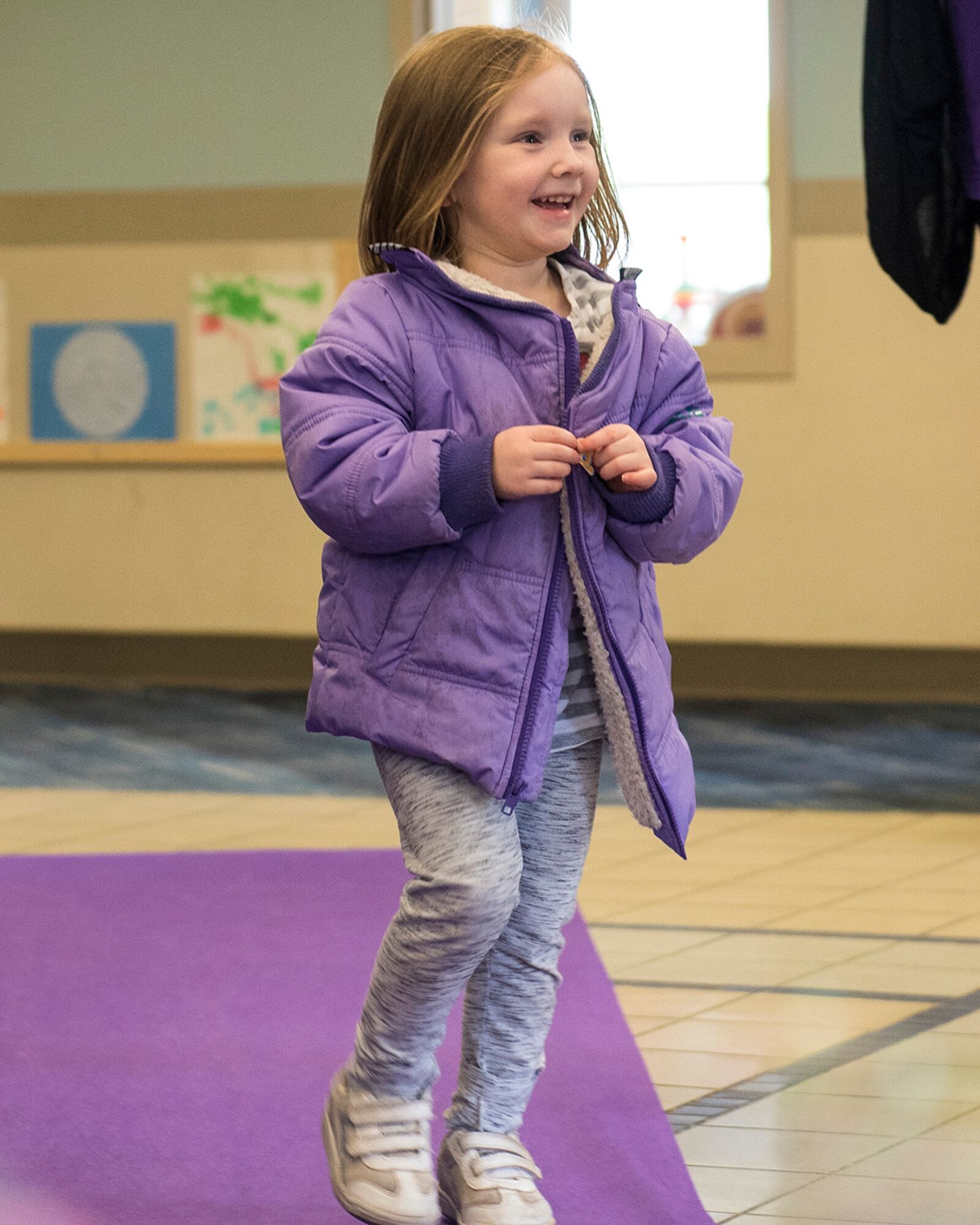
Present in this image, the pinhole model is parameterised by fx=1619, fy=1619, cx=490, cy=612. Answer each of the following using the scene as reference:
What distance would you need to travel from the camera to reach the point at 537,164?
132 cm

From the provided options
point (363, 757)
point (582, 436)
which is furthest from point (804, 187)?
point (582, 436)

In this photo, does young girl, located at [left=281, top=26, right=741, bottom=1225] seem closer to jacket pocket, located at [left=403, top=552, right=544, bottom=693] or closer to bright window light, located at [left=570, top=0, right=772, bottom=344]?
jacket pocket, located at [left=403, top=552, right=544, bottom=693]

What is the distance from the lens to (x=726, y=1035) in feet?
6.40

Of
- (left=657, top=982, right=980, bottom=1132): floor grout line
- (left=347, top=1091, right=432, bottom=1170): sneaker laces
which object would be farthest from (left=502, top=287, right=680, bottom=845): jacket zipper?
(left=657, top=982, right=980, bottom=1132): floor grout line

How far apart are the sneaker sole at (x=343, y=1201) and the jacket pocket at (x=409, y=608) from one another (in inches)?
16.5

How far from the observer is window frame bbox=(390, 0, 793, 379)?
169 inches

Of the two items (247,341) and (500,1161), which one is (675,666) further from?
(500,1161)

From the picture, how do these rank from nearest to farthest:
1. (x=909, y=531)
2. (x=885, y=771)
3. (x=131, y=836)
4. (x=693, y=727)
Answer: (x=131, y=836) < (x=885, y=771) < (x=693, y=727) < (x=909, y=531)

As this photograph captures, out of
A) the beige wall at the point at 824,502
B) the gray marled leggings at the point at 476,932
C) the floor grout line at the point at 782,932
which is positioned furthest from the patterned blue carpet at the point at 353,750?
the gray marled leggings at the point at 476,932

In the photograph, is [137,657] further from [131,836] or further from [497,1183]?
[497,1183]

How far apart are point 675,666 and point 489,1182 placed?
3.34 m

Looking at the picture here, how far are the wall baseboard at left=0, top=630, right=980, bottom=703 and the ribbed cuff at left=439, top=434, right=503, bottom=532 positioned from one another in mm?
3344

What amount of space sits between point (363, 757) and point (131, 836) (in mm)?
800

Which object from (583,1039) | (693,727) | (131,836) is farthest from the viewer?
(693,727)
